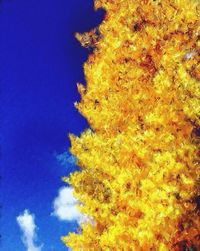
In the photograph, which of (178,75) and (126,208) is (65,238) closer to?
(126,208)

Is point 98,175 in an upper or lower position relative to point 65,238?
upper

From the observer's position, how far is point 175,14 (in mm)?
16719

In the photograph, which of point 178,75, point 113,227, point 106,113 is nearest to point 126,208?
point 113,227

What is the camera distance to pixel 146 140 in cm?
1378

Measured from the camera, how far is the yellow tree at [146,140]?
504 inches

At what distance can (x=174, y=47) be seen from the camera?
15.8 meters

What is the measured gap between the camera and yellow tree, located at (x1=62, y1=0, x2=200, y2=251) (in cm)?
1280

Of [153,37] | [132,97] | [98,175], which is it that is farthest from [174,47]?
[98,175]

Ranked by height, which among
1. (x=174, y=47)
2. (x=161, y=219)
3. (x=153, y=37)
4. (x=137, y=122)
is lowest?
(x=161, y=219)

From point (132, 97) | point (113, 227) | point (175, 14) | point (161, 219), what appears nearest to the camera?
point (161, 219)

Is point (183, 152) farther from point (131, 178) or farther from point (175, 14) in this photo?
point (175, 14)

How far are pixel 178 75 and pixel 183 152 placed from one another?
3.03 m

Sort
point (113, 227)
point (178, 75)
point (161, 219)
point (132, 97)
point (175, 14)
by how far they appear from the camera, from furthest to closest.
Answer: point (175, 14), point (132, 97), point (178, 75), point (113, 227), point (161, 219)

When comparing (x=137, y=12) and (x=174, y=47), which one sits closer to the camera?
(x=174, y=47)
